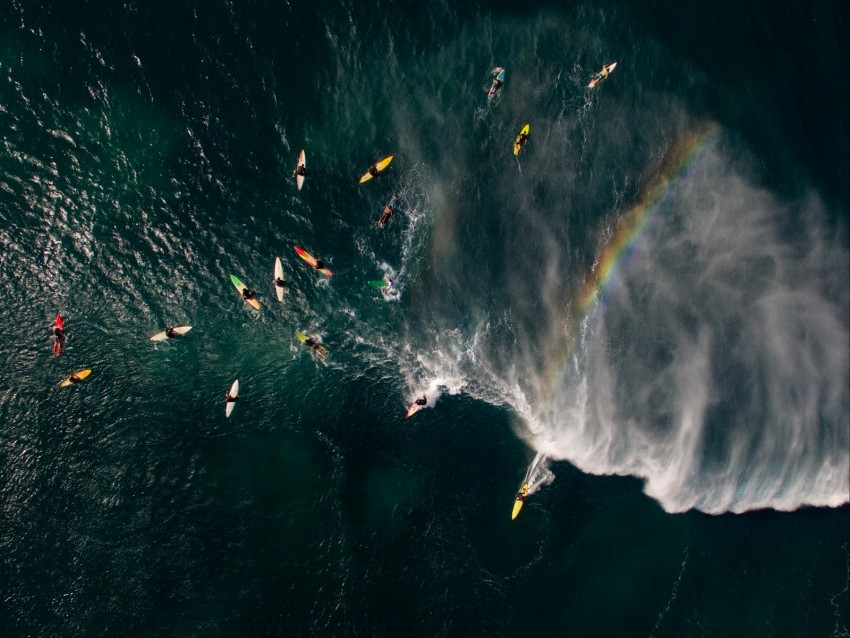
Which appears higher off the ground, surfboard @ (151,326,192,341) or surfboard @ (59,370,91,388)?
surfboard @ (151,326,192,341)

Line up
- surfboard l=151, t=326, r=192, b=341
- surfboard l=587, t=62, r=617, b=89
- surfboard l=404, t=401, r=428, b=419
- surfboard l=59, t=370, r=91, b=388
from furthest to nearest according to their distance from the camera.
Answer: surfboard l=587, t=62, r=617, b=89 < surfboard l=404, t=401, r=428, b=419 < surfboard l=151, t=326, r=192, b=341 < surfboard l=59, t=370, r=91, b=388

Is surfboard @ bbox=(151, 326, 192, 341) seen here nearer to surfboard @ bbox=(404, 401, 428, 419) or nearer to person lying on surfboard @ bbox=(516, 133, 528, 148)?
surfboard @ bbox=(404, 401, 428, 419)

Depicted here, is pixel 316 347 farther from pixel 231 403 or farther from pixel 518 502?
pixel 518 502

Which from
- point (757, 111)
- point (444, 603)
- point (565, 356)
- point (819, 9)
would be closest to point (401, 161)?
point (565, 356)

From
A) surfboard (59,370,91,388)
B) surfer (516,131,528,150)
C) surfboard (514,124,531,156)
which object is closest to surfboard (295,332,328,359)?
surfboard (59,370,91,388)

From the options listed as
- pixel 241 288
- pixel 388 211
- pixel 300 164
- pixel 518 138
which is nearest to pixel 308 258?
pixel 241 288
